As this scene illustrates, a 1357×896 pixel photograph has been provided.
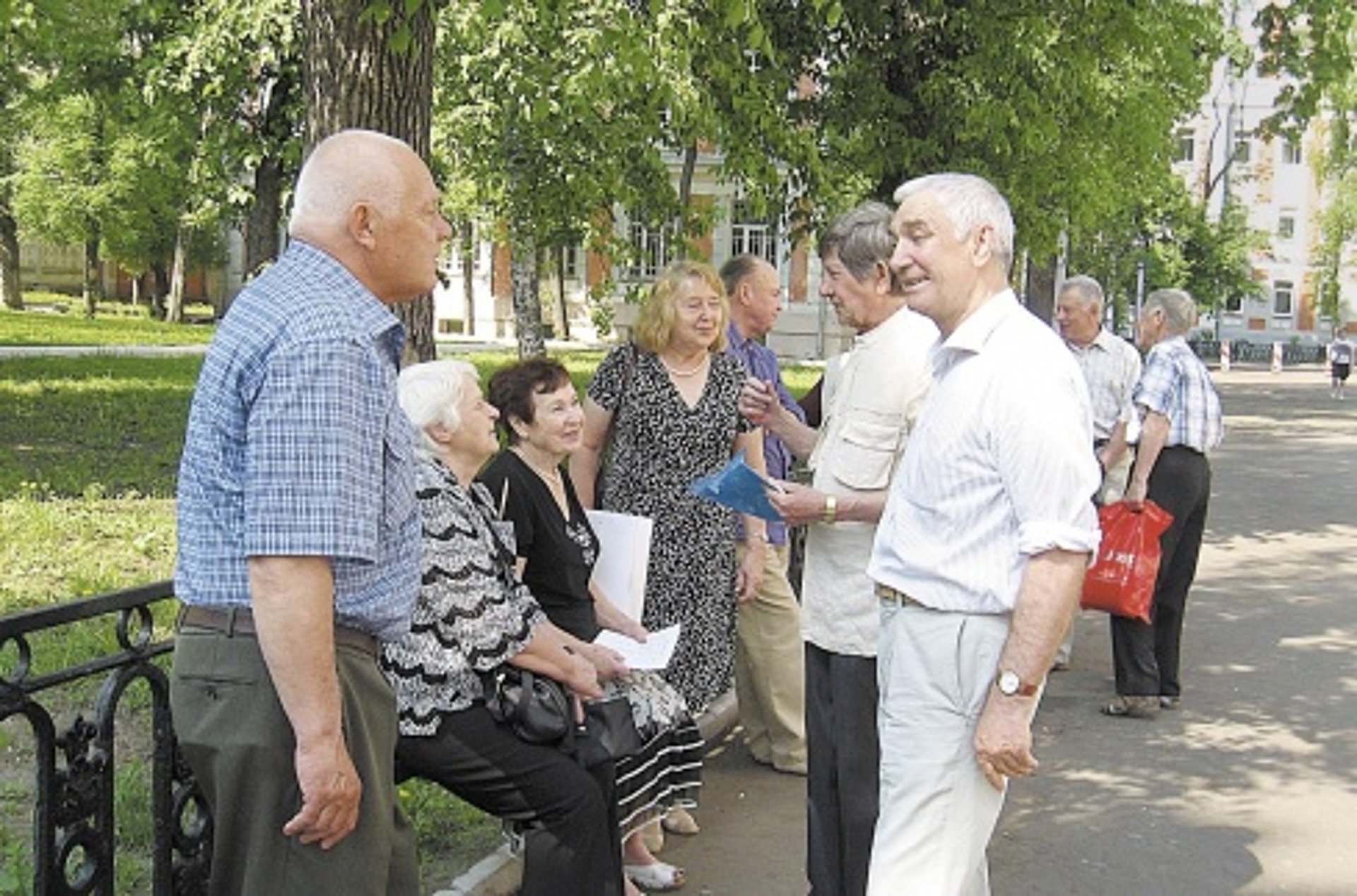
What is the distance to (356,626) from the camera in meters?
3.21

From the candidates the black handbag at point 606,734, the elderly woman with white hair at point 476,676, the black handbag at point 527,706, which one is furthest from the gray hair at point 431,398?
the black handbag at point 606,734

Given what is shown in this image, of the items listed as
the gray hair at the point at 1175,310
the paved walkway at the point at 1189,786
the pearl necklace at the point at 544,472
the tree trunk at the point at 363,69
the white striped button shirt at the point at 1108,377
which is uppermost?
the tree trunk at the point at 363,69

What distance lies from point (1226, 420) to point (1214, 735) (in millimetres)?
26324

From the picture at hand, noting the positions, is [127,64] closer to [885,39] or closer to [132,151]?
[885,39]

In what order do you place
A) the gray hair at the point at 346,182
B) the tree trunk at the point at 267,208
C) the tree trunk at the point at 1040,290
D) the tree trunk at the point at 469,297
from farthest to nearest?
the tree trunk at the point at 469,297, the tree trunk at the point at 1040,290, the tree trunk at the point at 267,208, the gray hair at the point at 346,182

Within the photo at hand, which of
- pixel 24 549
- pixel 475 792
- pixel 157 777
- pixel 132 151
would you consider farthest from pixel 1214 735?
pixel 132 151

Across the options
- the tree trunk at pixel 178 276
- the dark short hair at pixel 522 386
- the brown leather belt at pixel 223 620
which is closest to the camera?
the brown leather belt at pixel 223 620

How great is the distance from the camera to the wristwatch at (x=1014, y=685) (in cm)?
338

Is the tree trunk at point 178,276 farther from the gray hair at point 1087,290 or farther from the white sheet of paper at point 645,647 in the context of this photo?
the white sheet of paper at point 645,647

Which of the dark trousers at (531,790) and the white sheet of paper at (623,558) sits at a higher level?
the white sheet of paper at (623,558)

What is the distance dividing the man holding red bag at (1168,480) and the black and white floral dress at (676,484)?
270cm

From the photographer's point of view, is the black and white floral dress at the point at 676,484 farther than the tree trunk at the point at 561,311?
No

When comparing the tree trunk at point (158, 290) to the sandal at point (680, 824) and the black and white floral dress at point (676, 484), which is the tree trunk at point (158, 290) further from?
the sandal at point (680, 824)

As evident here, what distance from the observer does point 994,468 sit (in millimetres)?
3465
